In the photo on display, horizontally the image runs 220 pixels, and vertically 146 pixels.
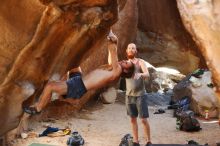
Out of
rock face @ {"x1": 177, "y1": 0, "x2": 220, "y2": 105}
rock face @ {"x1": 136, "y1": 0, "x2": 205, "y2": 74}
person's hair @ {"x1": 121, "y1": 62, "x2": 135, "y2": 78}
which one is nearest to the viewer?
rock face @ {"x1": 177, "y1": 0, "x2": 220, "y2": 105}

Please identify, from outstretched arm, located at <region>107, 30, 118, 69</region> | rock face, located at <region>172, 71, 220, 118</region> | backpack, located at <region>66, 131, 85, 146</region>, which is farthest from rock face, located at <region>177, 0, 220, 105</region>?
rock face, located at <region>172, 71, 220, 118</region>

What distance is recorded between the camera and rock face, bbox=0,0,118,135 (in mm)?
6531

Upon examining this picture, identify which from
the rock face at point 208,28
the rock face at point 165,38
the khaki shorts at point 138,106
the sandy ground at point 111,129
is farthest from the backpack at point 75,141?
the rock face at point 165,38

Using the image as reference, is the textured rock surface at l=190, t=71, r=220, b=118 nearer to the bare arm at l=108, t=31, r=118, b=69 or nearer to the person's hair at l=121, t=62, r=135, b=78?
the person's hair at l=121, t=62, r=135, b=78

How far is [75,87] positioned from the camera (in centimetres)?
700

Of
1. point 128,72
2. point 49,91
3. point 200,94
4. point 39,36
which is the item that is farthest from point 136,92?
point 200,94

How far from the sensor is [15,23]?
6.66 meters

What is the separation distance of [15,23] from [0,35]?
299 mm

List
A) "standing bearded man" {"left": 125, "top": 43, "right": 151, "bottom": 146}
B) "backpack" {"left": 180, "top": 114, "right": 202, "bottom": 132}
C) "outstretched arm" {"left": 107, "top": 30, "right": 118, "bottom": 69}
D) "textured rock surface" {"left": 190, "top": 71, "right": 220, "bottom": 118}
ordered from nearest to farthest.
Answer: "outstretched arm" {"left": 107, "top": 30, "right": 118, "bottom": 69} < "standing bearded man" {"left": 125, "top": 43, "right": 151, "bottom": 146} < "backpack" {"left": 180, "top": 114, "right": 202, "bottom": 132} < "textured rock surface" {"left": 190, "top": 71, "right": 220, "bottom": 118}

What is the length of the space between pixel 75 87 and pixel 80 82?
0.39 ft

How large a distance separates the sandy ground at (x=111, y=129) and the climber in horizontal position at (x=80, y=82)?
2287 mm

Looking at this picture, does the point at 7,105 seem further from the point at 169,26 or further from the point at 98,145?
the point at 169,26

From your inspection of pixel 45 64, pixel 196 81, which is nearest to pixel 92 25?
pixel 45 64

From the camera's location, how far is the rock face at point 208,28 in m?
6.78
